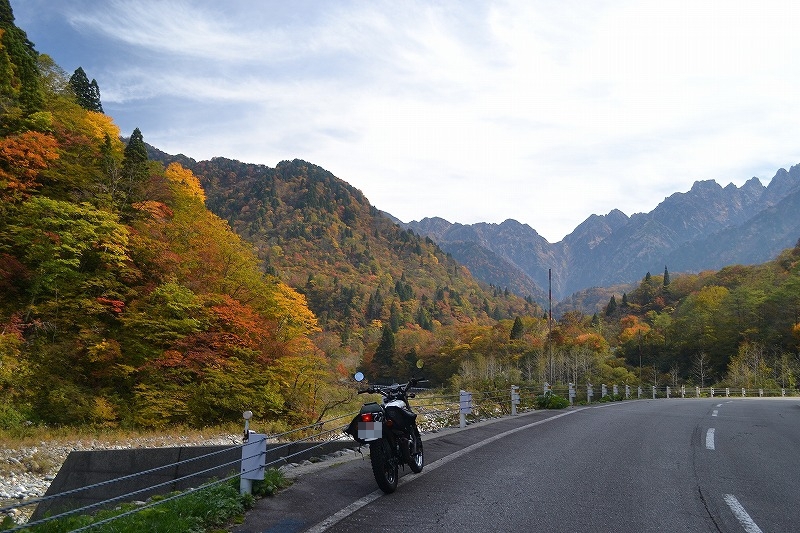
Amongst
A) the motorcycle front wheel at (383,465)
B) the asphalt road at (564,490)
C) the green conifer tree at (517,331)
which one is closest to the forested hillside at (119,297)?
the asphalt road at (564,490)

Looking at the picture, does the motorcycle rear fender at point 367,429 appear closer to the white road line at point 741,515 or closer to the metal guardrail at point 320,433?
the metal guardrail at point 320,433

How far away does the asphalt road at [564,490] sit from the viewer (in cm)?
522

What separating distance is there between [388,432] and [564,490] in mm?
2246

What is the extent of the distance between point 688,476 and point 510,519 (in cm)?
356

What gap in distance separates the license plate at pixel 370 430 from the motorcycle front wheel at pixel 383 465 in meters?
0.13

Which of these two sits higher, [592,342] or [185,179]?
[185,179]

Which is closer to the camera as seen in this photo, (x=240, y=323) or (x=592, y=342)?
Result: (x=240, y=323)

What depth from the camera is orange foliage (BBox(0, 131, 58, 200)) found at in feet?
83.4

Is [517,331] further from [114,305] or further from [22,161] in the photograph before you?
[22,161]

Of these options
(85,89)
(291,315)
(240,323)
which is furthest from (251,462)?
(85,89)

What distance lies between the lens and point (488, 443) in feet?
34.6

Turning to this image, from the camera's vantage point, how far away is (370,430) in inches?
239

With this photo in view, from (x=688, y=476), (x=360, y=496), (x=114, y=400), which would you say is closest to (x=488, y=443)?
(x=688, y=476)

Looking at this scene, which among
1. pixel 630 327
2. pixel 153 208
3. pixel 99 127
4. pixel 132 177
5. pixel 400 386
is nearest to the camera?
pixel 400 386
